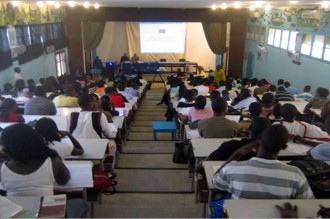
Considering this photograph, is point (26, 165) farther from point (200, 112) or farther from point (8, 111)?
point (200, 112)

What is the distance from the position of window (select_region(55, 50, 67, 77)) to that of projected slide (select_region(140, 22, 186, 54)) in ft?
13.0

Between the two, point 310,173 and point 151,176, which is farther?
point 151,176

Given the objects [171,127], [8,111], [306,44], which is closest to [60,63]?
[171,127]

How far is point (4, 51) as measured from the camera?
7227 mm

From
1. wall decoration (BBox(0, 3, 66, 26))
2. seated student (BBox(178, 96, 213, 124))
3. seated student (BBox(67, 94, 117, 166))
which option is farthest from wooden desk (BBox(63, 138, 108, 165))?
wall decoration (BBox(0, 3, 66, 26))

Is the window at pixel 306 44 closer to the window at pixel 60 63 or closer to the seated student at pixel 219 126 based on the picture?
the seated student at pixel 219 126

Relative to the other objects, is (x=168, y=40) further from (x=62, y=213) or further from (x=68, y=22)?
(x=62, y=213)

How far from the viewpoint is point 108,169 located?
3760mm

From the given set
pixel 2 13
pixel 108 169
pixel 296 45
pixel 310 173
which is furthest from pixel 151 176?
pixel 296 45

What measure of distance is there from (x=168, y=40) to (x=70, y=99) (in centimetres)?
947

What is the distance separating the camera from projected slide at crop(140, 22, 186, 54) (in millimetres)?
14180

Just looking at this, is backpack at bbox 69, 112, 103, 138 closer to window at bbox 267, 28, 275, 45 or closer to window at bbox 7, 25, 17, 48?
window at bbox 7, 25, 17, 48

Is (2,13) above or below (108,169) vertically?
above

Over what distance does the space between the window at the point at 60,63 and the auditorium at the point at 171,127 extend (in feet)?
0.24
